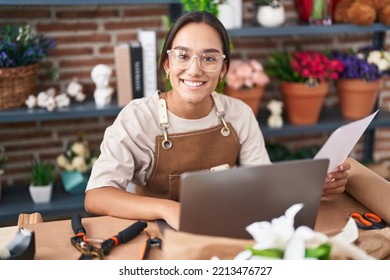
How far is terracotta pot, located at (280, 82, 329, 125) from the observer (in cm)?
265

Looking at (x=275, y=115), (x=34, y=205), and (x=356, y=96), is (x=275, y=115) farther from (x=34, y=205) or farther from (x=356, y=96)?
(x=34, y=205)

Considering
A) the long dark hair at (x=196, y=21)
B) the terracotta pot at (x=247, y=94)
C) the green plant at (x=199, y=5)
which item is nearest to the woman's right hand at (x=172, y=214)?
the long dark hair at (x=196, y=21)

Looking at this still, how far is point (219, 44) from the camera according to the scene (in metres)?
1.48

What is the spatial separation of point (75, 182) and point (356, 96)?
4.73 ft

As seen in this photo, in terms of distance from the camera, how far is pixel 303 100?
2.68 metres

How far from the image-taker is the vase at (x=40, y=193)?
8.36 feet

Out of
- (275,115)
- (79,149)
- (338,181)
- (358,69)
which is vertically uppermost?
(358,69)

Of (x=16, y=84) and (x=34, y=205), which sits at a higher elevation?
(x=16, y=84)

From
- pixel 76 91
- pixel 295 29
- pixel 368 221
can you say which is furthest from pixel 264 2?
pixel 368 221

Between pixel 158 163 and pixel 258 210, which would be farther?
pixel 158 163
